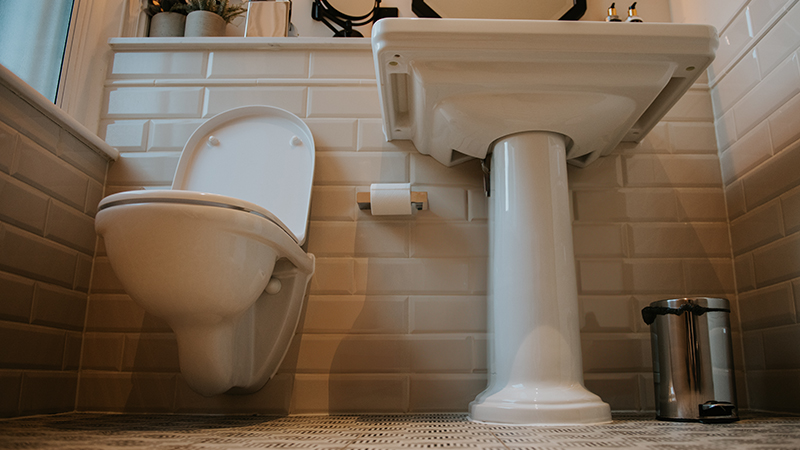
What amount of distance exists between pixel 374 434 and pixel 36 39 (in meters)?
1.41

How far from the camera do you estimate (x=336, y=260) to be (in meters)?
1.56

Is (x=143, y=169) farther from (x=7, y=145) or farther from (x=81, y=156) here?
(x=7, y=145)

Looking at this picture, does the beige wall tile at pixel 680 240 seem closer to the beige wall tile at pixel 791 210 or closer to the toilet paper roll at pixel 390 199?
the beige wall tile at pixel 791 210

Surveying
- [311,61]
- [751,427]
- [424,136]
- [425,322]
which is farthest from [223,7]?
[751,427]

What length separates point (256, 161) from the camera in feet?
5.16

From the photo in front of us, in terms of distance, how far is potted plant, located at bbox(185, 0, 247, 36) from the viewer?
5.77ft

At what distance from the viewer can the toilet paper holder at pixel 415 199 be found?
151 centimetres

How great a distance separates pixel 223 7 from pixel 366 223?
2.92ft

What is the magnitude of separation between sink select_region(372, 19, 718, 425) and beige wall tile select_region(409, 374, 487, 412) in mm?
185

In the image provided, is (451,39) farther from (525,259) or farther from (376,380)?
(376,380)

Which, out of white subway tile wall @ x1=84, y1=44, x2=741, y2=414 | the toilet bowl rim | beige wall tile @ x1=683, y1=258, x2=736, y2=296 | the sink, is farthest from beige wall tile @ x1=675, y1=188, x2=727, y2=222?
the toilet bowl rim

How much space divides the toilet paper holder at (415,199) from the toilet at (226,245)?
145 millimetres

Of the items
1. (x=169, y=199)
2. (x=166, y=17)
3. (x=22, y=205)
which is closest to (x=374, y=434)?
(x=169, y=199)

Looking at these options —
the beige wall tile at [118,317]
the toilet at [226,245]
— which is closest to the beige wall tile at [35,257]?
the beige wall tile at [118,317]
